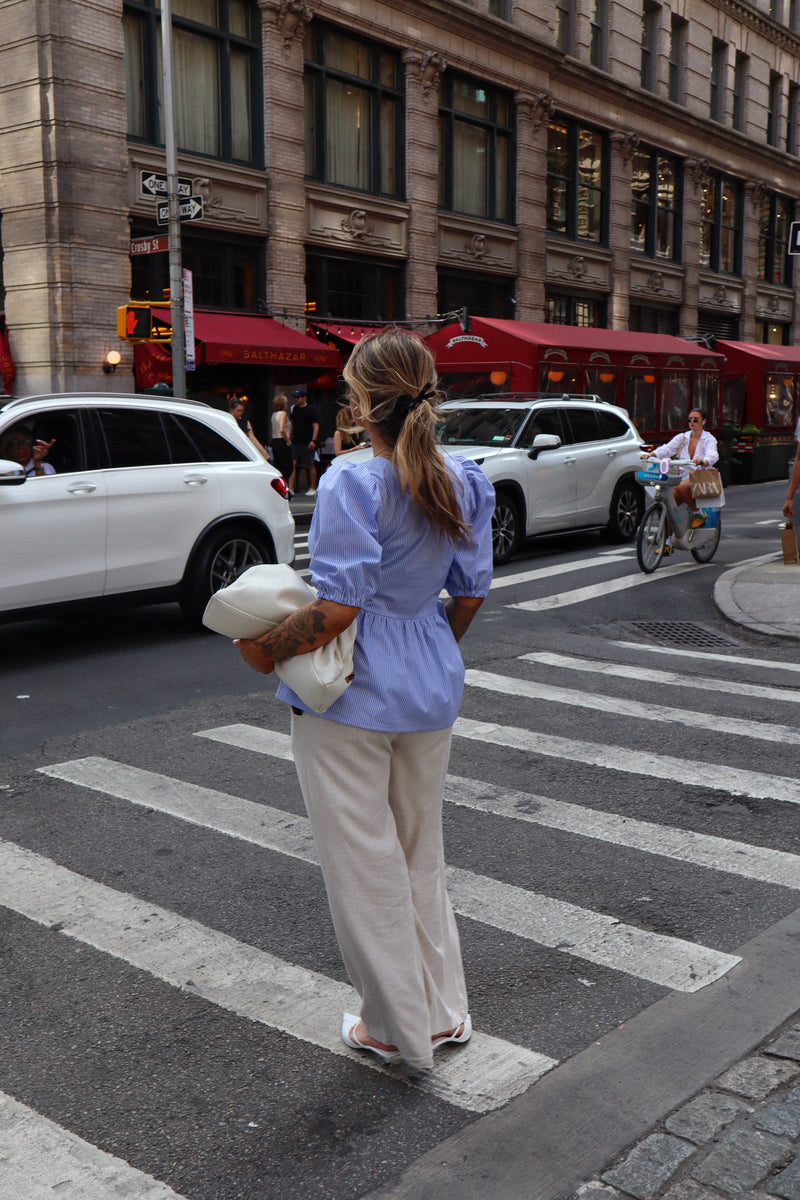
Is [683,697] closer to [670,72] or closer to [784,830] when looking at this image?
[784,830]

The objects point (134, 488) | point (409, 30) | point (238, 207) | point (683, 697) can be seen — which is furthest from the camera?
point (409, 30)

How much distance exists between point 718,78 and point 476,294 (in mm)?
16964

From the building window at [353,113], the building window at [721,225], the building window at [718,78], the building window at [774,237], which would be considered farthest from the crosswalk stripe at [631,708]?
the building window at [774,237]

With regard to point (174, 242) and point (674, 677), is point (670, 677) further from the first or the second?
point (174, 242)

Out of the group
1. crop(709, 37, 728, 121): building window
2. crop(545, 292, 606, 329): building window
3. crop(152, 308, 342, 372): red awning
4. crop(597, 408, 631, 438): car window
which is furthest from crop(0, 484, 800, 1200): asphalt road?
crop(709, 37, 728, 121): building window

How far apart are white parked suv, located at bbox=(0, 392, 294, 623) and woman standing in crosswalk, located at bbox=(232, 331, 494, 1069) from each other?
538 centimetres

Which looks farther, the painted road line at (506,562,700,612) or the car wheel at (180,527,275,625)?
the painted road line at (506,562,700,612)

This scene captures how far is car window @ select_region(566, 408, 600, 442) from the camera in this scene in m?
14.8

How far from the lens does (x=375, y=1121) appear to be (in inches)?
116

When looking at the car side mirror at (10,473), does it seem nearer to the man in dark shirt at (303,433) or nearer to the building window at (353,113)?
the man in dark shirt at (303,433)

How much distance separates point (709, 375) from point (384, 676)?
2540cm

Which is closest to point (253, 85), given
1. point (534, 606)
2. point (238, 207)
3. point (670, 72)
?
point (238, 207)

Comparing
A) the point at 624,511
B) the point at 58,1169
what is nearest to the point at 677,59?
the point at 624,511

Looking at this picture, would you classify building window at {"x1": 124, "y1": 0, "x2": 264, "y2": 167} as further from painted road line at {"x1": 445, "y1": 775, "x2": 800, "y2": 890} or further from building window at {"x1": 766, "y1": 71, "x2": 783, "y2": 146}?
building window at {"x1": 766, "y1": 71, "x2": 783, "y2": 146}
